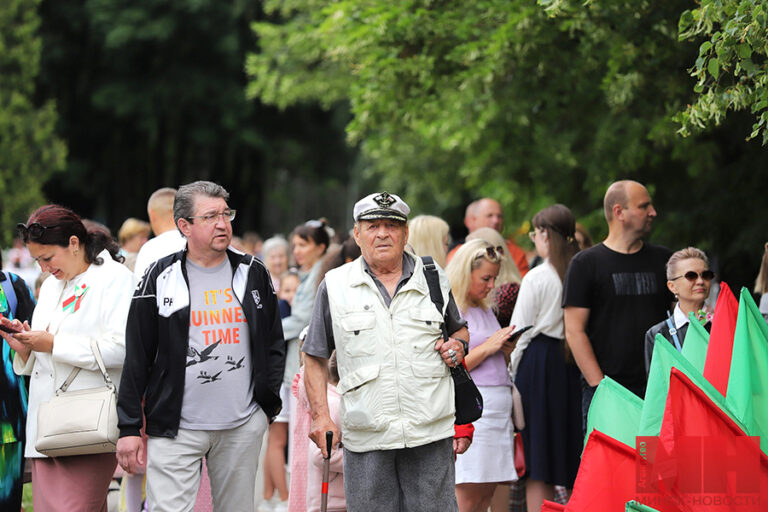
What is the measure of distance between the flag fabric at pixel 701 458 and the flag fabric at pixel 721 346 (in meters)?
0.47

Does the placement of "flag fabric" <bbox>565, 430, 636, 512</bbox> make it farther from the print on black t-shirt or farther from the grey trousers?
the print on black t-shirt

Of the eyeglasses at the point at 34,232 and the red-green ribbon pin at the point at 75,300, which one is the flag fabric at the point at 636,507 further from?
the eyeglasses at the point at 34,232

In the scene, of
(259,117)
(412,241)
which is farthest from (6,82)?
(412,241)

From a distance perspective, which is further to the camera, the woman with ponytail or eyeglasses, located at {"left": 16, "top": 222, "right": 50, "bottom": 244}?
the woman with ponytail

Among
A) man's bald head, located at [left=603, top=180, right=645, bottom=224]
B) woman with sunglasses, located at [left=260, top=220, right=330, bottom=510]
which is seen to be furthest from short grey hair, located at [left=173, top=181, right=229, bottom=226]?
woman with sunglasses, located at [left=260, top=220, right=330, bottom=510]

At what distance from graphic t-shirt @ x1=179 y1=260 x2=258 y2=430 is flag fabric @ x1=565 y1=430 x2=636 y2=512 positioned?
1.69 m

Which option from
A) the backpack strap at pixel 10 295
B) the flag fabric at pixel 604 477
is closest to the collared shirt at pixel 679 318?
the flag fabric at pixel 604 477

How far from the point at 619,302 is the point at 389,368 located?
2248mm

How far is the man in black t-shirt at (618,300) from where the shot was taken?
23.0 ft

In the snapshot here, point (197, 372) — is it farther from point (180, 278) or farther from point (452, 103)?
point (452, 103)

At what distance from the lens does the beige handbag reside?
5.78 meters

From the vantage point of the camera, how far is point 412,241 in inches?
303

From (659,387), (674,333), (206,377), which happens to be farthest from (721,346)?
(206,377)

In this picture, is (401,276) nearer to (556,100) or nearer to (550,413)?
(550,413)
